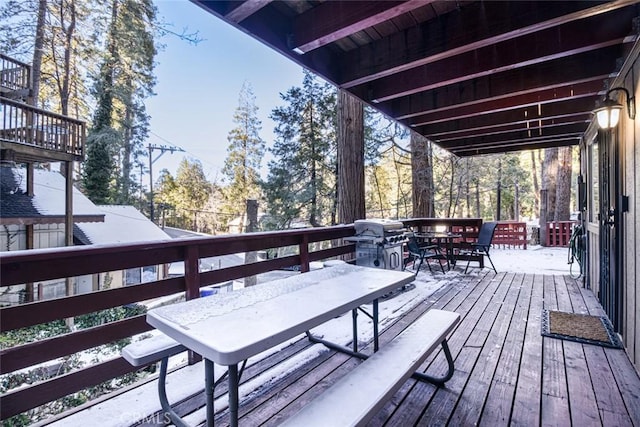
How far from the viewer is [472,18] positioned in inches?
82.5

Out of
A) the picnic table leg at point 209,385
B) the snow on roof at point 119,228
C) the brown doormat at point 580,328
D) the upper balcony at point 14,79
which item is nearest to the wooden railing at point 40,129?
the upper balcony at point 14,79

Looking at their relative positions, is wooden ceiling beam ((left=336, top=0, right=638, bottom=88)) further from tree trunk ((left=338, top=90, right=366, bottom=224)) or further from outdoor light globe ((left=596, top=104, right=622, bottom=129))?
tree trunk ((left=338, top=90, right=366, bottom=224))


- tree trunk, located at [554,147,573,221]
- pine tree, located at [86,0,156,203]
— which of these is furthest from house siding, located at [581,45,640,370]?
pine tree, located at [86,0,156,203]

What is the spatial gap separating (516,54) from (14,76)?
10801 mm

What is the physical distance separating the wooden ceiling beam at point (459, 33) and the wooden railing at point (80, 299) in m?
1.88

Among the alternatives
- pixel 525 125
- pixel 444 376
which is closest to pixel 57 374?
pixel 444 376

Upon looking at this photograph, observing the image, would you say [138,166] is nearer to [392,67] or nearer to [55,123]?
[55,123]

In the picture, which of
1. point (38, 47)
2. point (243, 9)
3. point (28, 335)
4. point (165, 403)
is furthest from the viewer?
point (38, 47)

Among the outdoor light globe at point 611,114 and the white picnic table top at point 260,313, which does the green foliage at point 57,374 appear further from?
the outdoor light globe at point 611,114

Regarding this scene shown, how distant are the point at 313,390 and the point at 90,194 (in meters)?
13.6

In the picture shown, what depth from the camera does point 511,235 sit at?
9.73m

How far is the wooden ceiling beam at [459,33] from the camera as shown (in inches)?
73.3

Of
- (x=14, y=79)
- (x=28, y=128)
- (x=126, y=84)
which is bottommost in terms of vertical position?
(x=28, y=128)

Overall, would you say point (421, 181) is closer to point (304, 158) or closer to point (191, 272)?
point (304, 158)
